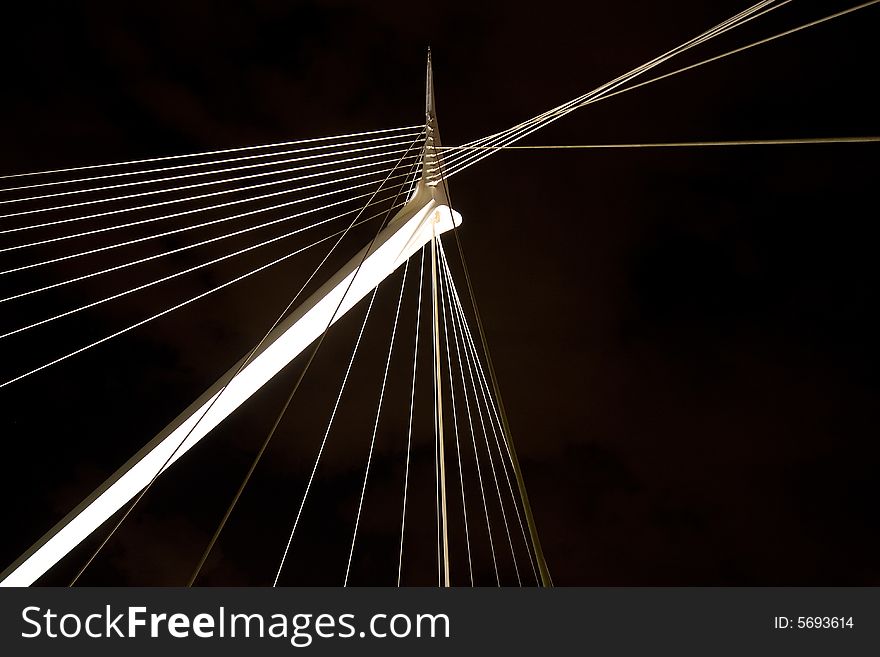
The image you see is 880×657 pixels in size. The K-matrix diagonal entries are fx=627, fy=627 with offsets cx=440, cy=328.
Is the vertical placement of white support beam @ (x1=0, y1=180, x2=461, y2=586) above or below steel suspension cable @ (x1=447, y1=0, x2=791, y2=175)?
below

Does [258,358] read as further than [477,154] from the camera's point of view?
No

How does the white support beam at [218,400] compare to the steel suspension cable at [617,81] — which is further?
the white support beam at [218,400]

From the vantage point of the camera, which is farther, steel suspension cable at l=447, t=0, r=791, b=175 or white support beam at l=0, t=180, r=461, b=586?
white support beam at l=0, t=180, r=461, b=586

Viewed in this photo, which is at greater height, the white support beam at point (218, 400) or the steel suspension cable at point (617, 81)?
the steel suspension cable at point (617, 81)

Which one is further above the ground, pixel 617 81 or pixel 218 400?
pixel 617 81

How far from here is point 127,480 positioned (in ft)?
10.9

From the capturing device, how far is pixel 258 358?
3350mm
